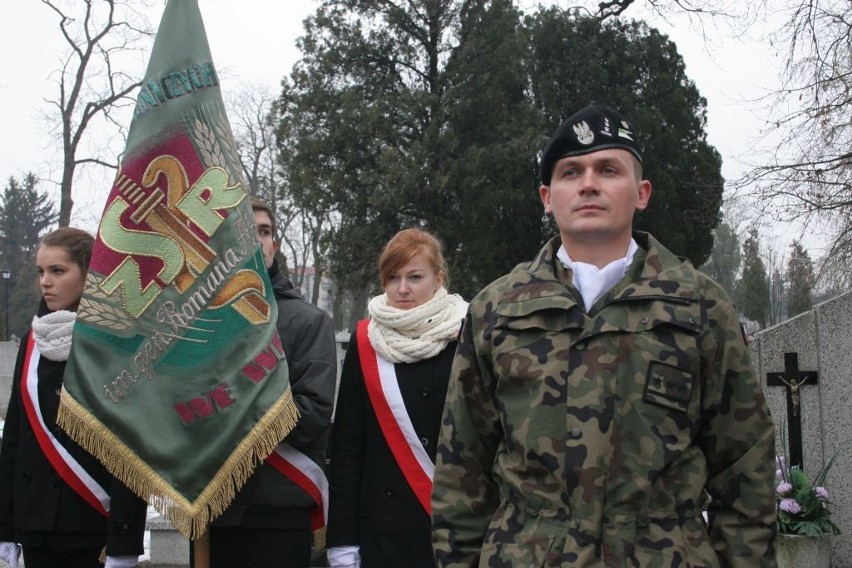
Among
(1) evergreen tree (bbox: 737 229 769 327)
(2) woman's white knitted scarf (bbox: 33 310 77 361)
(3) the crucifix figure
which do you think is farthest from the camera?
(1) evergreen tree (bbox: 737 229 769 327)

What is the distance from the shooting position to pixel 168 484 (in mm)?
3393

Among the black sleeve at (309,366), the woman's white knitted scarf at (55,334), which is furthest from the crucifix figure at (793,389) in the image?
the woman's white knitted scarf at (55,334)

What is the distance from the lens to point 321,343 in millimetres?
3654

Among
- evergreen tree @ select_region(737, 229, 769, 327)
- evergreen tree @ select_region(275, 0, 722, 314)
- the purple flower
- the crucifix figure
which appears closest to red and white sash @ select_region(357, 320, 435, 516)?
the purple flower

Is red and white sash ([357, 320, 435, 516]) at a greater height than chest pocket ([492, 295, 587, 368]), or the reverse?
chest pocket ([492, 295, 587, 368])

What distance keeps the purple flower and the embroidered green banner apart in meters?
3.81

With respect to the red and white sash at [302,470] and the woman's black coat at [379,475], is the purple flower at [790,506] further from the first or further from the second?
the red and white sash at [302,470]

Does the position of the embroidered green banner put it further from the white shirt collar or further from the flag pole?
the white shirt collar

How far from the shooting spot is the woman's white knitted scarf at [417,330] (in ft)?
11.6

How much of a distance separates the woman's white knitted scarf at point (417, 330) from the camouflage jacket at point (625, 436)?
1240 millimetres

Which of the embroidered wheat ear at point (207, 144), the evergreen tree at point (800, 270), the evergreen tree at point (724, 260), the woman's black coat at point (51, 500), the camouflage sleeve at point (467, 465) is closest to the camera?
the camouflage sleeve at point (467, 465)

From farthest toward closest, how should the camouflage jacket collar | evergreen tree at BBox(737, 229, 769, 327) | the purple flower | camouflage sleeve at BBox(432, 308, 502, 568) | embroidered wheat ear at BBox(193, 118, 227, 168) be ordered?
evergreen tree at BBox(737, 229, 769, 327) < the purple flower < embroidered wheat ear at BBox(193, 118, 227, 168) < camouflage sleeve at BBox(432, 308, 502, 568) < the camouflage jacket collar

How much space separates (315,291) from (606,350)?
4316 centimetres

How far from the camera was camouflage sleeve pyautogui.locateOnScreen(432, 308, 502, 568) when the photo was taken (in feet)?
7.52
